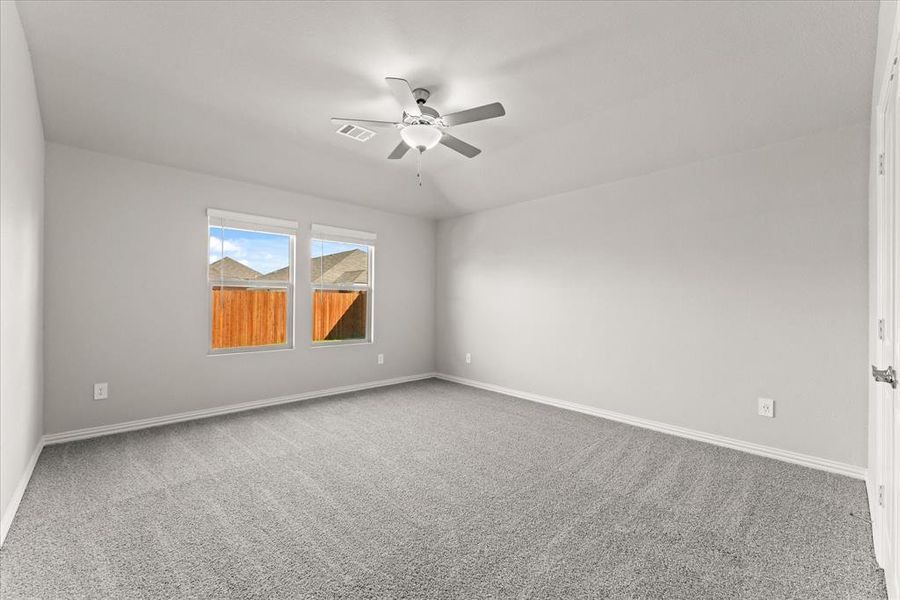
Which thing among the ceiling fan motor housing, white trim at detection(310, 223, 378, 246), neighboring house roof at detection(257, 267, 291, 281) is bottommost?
neighboring house roof at detection(257, 267, 291, 281)

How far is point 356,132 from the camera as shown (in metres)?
3.51

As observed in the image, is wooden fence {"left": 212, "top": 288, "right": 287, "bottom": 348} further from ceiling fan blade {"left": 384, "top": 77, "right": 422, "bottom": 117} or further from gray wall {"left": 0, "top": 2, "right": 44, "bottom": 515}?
ceiling fan blade {"left": 384, "top": 77, "right": 422, "bottom": 117}

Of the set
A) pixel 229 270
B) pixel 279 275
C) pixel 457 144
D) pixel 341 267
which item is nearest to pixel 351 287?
pixel 341 267

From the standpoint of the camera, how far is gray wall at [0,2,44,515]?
1.87m

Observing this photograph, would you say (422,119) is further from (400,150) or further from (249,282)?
(249,282)

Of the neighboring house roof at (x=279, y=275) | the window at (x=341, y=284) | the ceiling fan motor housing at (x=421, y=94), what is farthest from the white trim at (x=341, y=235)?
the ceiling fan motor housing at (x=421, y=94)

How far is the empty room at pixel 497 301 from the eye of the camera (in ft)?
6.08

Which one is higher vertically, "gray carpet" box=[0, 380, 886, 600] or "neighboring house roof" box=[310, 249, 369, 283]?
"neighboring house roof" box=[310, 249, 369, 283]

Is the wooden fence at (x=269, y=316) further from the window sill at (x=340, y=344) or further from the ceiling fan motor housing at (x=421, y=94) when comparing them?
the ceiling fan motor housing at (x=421, y=94)

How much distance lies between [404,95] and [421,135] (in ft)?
1.32

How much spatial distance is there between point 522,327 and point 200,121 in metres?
3.64

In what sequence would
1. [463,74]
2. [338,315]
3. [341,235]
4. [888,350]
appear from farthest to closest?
Answer: [338,315] → [341,235] → [463,74] → [888,350]

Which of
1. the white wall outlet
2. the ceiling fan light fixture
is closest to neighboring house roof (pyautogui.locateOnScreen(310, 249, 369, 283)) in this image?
the white wall outlet

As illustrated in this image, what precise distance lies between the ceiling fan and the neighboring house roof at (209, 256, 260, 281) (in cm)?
216
